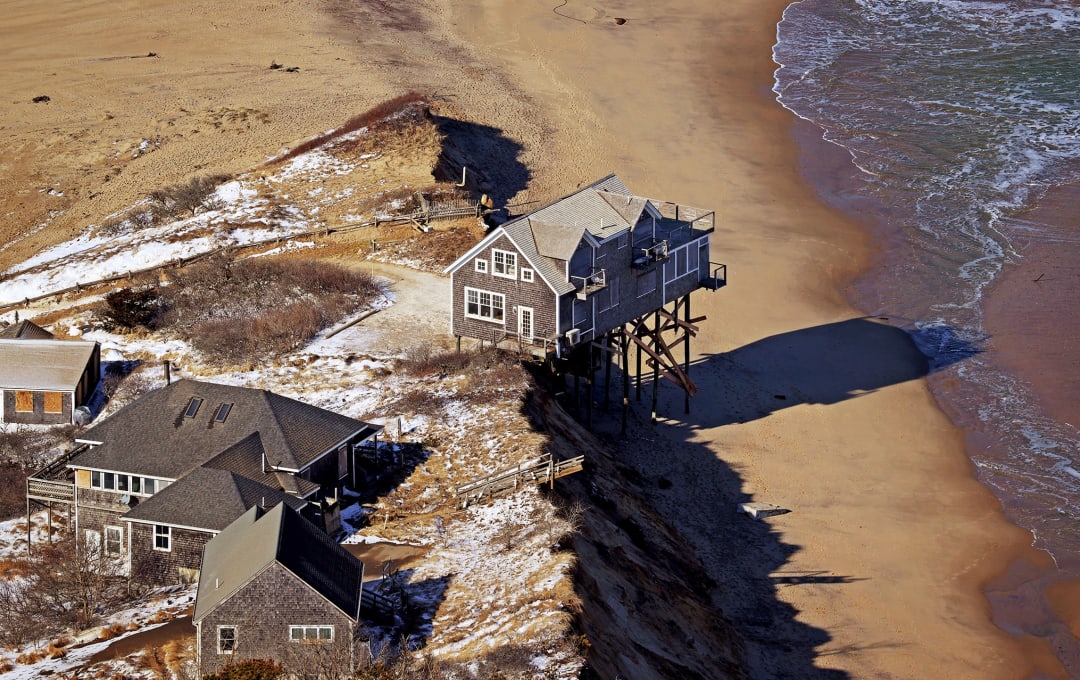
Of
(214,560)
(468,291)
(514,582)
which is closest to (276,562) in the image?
(214,560)

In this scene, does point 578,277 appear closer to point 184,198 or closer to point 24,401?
point 24,401

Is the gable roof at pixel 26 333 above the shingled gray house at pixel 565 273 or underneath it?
underneath

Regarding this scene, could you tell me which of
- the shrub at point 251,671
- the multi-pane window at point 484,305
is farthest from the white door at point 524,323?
the shrub at point 251,671

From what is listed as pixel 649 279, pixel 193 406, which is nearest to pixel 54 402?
pixel 193 406

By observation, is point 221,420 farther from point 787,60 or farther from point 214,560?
point 787,60

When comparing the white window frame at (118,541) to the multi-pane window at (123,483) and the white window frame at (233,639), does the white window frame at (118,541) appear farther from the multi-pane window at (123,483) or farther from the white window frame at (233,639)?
the white window frame at (233,639)

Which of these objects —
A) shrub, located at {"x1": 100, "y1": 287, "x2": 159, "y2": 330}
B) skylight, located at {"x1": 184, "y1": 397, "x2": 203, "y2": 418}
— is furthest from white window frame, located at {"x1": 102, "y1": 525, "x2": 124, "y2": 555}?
shrub, located at {"x1": 100, "y1": 287, "x2": 159, "y2": 330}
